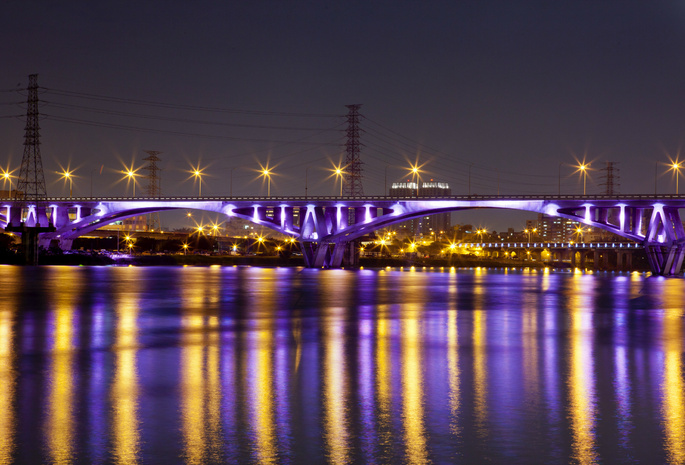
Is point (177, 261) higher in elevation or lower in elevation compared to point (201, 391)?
higher

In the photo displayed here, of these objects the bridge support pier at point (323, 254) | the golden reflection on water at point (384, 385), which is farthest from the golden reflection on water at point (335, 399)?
the bridge support pier at point (323, 254)

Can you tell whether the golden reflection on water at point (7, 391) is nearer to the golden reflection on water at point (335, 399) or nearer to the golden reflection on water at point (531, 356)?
the golden reflection on water at point (335, 399)

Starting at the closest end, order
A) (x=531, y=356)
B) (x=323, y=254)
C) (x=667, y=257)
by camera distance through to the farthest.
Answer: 1. (x=531, y=356)
2. (x=667, y=257)
3. (x=323, y=254)

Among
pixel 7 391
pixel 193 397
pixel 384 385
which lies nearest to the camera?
pixel 193 397

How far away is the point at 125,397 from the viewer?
41.8 ft

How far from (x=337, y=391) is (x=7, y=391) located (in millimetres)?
5779

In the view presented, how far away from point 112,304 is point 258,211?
88.4m

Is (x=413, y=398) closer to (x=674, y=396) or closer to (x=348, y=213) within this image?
(x=674, y=396)

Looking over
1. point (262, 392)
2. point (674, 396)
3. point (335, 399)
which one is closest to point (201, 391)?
point (262, 392)

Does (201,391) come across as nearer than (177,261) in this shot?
Yes

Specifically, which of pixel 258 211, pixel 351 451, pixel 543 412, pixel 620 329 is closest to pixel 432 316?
pixel 620 329

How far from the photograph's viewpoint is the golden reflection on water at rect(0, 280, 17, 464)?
959 centimetres

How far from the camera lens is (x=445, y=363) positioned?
17094 millimetres

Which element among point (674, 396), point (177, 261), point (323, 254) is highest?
point (323, 254)
